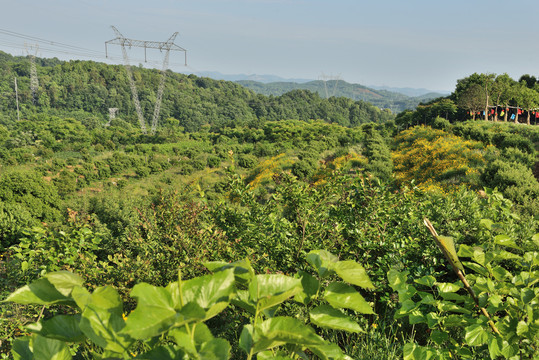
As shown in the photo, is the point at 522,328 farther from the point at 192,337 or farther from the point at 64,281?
the point at 64,281

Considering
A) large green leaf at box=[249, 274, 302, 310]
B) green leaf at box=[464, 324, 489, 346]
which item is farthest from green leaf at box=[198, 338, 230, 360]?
green leaf at box=[464, 324, 489, 346]

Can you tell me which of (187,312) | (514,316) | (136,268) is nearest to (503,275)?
(514,316)

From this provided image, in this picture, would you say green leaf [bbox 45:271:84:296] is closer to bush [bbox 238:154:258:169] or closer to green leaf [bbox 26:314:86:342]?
green leaf [bbox 26:314:86:342]

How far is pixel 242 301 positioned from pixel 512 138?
65.6ft

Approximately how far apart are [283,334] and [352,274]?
10.4 inches

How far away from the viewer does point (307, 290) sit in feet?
2.54

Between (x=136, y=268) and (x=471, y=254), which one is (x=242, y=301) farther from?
(x=136, y=268)

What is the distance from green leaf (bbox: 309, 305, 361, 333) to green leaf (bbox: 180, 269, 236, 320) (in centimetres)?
25

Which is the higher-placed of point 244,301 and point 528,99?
point 528,99

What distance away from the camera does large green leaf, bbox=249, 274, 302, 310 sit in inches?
24.0

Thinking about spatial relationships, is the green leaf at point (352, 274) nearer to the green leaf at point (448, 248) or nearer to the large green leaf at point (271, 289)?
the large green leaf at point (271, 289)

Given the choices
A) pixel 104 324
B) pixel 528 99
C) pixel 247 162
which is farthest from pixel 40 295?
pixel 528 99

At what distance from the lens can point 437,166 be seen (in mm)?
13945

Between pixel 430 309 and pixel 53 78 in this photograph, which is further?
pixel 53 78
